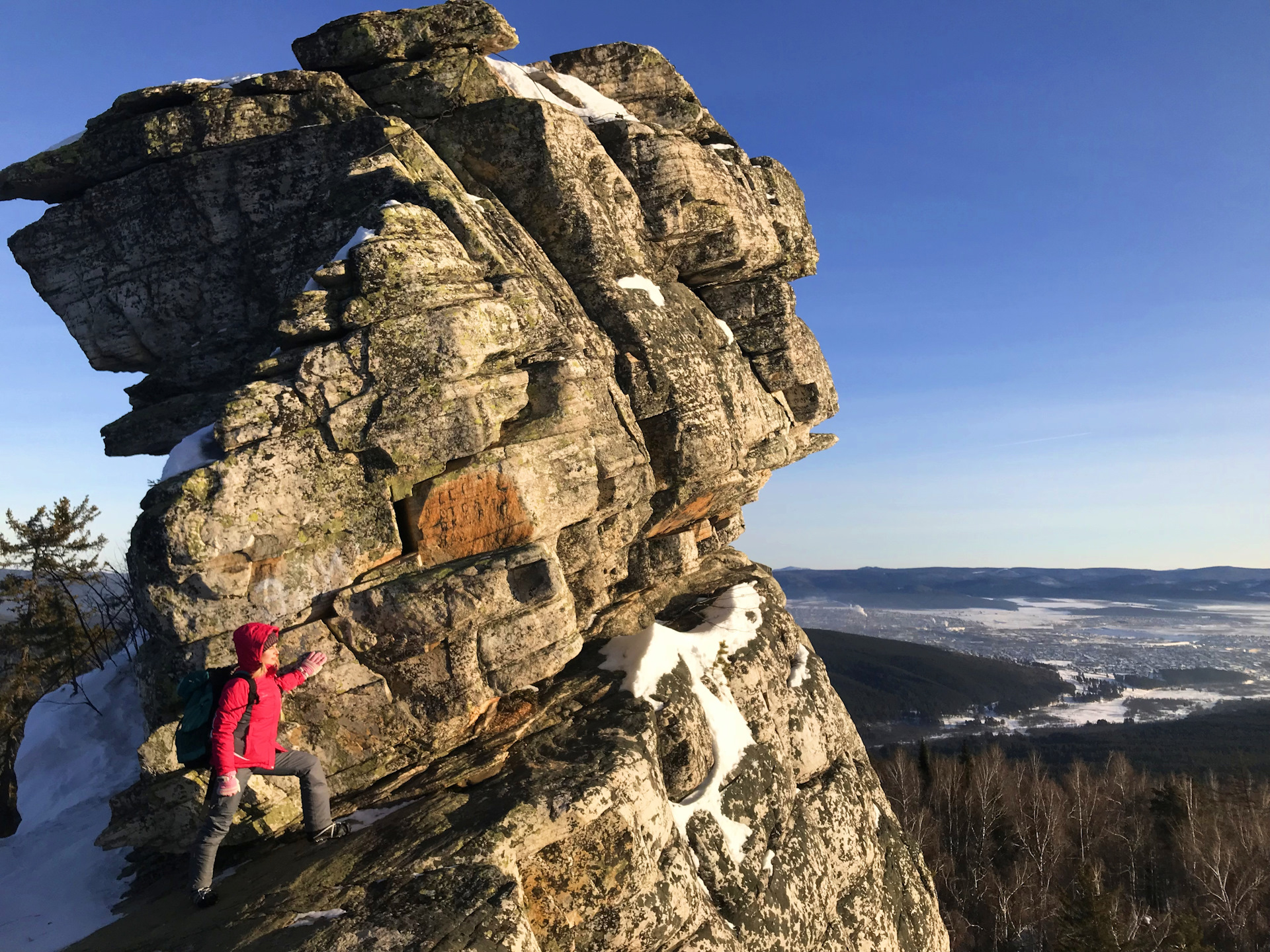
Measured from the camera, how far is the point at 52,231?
1766cm

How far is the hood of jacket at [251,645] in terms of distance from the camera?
29.8 feet

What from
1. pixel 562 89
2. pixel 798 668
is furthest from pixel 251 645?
pixel 562 89

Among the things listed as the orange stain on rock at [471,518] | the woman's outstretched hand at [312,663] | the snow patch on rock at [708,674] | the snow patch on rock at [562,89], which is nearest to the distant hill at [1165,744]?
the snow patch on rock at [708,674]

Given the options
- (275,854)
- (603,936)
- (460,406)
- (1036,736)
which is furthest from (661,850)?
(1036,736)

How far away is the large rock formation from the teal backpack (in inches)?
72.7

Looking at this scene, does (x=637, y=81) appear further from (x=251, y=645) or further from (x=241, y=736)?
(x=241, y=736)

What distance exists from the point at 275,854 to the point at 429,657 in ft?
11.2

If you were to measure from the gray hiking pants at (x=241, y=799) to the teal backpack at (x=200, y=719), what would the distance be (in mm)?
400

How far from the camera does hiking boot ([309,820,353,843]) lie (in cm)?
1038

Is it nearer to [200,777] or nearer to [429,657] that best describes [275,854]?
[200,777]

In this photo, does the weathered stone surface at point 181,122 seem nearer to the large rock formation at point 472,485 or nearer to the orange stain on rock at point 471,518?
the large rock formation at point 472,485

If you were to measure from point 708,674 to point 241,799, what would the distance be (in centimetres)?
936

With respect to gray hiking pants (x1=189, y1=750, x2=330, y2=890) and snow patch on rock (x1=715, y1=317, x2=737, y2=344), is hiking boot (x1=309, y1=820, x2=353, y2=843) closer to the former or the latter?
gray hiking pants (x1=189, y1=750, x2=330, y2=890)

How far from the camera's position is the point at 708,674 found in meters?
16.3
